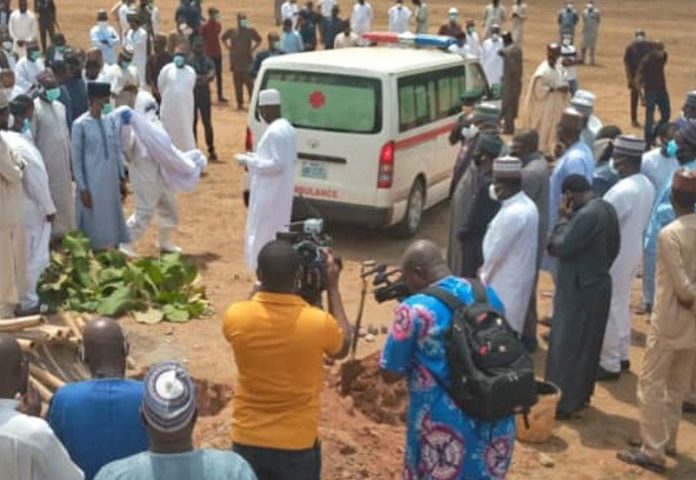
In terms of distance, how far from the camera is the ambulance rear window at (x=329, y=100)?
11.5 meters

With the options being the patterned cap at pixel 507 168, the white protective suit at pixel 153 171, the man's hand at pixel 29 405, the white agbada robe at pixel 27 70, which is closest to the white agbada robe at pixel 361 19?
the white agbada robe at pixel 27 70

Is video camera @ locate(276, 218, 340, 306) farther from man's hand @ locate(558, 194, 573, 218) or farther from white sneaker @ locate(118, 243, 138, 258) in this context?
white sneaker @ locate(118, 243, 138, 258)

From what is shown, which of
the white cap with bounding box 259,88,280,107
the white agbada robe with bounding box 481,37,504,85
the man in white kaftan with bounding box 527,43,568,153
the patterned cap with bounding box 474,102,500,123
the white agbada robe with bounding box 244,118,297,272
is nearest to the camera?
the white cap with bounding box 259,88,280,107

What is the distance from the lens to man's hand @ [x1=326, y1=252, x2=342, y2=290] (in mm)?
5551

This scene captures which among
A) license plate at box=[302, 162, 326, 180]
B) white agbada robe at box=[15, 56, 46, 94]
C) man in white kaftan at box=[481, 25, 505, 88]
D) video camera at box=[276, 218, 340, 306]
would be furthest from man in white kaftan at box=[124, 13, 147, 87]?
video camera at box=[276, 218, 340, 306]

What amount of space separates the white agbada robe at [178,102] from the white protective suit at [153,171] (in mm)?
3310

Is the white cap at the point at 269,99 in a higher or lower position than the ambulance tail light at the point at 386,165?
higher

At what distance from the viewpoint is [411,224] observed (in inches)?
488

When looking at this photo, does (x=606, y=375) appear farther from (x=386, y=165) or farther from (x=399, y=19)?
(x=399, y=19)

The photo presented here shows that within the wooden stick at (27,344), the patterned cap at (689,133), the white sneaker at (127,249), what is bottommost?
the white sneaker at (127,249)

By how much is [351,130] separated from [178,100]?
13.3ft

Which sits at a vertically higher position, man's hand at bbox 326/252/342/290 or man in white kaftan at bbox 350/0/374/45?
man's hand at bbox 326/252/342/290

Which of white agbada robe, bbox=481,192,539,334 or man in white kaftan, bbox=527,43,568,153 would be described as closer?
Answer: white agbada robe, bbox=481,192,539,334

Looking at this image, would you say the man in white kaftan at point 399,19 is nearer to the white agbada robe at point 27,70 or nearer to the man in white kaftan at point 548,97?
the man in white kaftan at point 548,97
